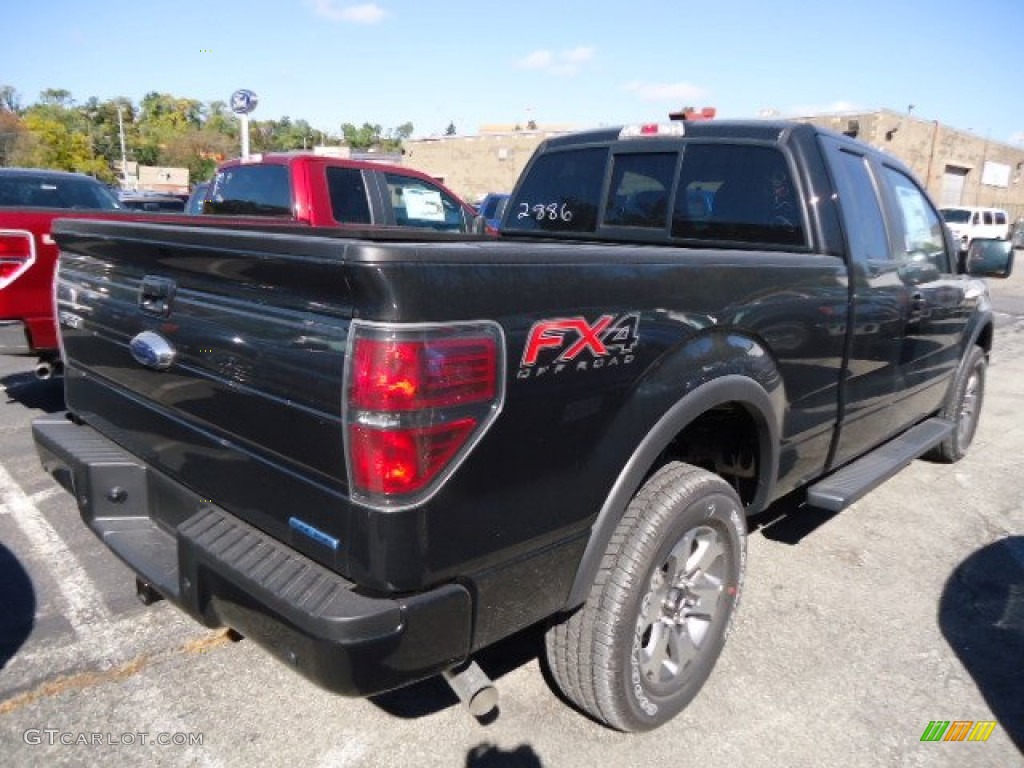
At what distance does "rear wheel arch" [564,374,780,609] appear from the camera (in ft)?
6.96

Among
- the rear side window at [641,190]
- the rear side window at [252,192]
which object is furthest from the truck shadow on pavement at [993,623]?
the rear side window at [252,192]

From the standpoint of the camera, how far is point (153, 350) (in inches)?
86.8

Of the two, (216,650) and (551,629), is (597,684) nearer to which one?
(551,629)

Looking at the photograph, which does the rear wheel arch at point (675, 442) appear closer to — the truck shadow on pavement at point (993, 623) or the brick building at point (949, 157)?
the truck shadow on pavement at point (993, 623)

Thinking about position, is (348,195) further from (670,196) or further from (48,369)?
(670,196)

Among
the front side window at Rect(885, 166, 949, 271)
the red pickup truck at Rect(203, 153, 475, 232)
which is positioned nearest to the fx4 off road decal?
the front side window at Rect(885, 166, 949, 271)

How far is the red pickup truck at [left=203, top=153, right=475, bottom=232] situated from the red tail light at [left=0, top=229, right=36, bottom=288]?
7.39 ft

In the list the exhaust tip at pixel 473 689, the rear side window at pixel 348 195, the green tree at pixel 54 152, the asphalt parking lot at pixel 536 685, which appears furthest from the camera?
the green tree at pixel 54 152

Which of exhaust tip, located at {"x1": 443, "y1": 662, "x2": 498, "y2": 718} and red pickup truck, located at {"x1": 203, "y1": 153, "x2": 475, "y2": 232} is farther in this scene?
red pickup truck, located at {"x1": 203, "y1": 153, "x2": 475, "y2": 232}

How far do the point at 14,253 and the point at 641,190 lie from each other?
374cm

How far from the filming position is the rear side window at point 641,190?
370 cm

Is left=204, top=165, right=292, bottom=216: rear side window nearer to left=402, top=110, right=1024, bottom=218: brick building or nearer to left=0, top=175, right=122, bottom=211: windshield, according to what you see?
left=0, top=175, right=122, bottom=211: windshield

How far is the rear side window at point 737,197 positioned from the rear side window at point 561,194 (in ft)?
1.88

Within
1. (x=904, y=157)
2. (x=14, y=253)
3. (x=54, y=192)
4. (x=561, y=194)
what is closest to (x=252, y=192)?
(x=54, y=192)
